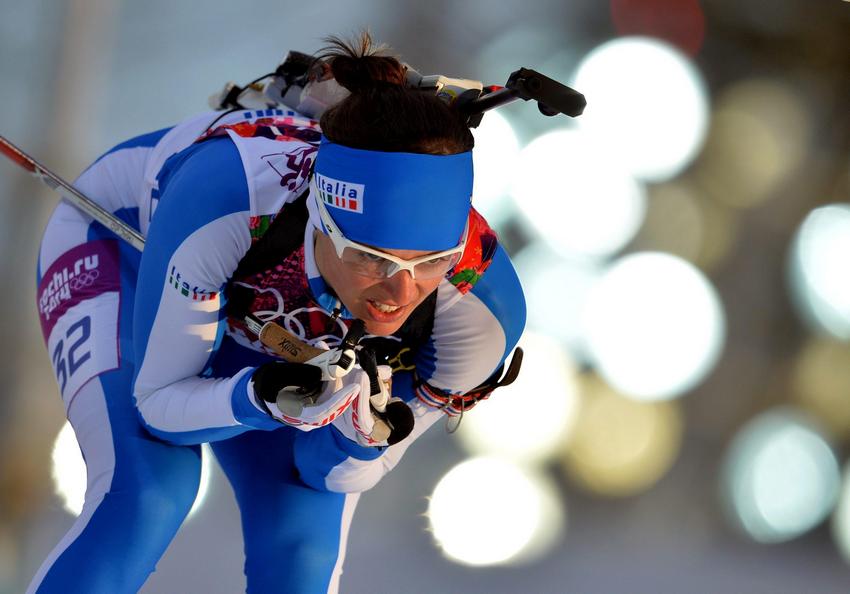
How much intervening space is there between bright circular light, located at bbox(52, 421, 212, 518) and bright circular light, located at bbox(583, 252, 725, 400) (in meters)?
1.62

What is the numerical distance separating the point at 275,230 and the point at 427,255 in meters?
0.28

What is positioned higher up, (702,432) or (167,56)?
(167,56)

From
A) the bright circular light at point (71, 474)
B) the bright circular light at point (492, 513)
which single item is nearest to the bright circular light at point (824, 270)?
the bright circular light at point (492, 513)

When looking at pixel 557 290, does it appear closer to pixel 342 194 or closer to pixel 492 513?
pixel 492 513

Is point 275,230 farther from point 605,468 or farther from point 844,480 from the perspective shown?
point 844,480

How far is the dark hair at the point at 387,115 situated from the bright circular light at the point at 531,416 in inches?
78.3

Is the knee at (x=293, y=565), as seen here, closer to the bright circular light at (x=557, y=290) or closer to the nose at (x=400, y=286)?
the nose at (x=400, y=286)

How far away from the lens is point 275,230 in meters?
1.73

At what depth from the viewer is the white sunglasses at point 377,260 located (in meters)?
1.59

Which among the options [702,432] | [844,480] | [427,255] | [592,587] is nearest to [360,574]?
[592,587]

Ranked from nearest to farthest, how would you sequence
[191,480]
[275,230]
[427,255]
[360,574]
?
[427,255], [275,230], [191,480], [360,574]

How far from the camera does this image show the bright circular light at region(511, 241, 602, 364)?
4031mm

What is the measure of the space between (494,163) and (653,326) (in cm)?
91

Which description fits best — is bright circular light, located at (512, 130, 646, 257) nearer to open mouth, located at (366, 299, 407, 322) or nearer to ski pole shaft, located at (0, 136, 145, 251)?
Result: ski pole shaft, located at (0, 136, 145, 251)
